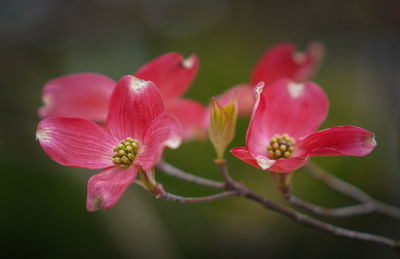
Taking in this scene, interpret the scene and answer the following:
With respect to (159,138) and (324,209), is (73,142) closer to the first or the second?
(159,138)

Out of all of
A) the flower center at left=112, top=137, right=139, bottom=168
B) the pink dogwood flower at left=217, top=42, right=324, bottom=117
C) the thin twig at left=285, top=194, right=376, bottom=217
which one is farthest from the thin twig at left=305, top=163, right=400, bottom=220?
the flower center at left=112, top=137, right=139, bottom=168

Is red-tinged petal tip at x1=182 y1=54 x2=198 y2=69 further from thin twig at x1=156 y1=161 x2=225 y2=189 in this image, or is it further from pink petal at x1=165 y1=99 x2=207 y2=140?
thin twig at x1=156 y1=161 x2=225 y2=189

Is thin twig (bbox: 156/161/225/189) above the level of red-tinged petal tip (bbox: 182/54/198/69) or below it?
below

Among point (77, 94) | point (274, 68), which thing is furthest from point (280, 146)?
point (77, 94)

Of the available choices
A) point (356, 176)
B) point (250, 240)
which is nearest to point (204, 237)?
point (250, 240)

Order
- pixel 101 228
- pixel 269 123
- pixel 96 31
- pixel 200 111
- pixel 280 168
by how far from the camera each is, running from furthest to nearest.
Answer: pixel 96 31 < pixel 101 228 < pixel 200 111 < pixel 269 123 < pixel 280 168

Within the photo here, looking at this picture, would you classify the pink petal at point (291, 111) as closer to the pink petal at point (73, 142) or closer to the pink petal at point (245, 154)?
the pink petal at point (245, 154)

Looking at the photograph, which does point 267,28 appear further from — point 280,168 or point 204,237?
point 280,168
